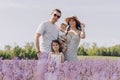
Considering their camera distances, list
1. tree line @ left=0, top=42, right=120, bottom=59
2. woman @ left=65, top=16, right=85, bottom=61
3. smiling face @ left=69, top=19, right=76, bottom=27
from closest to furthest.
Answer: woman @ left=65, top=16, right=85, bottom=61 → smiling face @ left=69, top=19, right=76, bottom=27 → tree line @ left=0, top=42, right=120, bottom=59

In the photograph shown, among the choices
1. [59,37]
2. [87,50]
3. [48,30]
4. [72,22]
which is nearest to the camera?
[48,30]

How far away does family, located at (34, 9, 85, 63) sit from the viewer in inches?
305

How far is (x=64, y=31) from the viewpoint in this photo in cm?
853

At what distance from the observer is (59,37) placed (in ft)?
27.2

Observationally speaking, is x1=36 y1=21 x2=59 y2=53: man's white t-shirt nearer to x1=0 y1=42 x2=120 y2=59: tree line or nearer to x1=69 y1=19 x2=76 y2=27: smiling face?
x1=69 y1=19 x2=76 y2=27: smiling face

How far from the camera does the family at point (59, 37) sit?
775 centimetres

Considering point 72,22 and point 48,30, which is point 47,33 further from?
point 72,22

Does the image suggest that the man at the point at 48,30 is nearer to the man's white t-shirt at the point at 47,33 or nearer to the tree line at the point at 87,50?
the man's white t-shirt at the point at 47,33

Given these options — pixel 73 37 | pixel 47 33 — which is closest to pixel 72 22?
pixel 73 37

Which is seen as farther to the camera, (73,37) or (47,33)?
(73,37)

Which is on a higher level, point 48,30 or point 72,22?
point 72,22

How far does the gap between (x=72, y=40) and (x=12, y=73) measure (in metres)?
5.87

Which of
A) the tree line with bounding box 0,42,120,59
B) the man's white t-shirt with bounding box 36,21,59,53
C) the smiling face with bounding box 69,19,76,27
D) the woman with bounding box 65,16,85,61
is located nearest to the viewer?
the man's white t-shirt with bounding box 36,21,59,53

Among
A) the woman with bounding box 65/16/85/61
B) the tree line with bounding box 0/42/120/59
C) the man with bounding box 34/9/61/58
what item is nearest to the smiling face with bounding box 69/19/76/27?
the woman with bounding box 65/16/85/61
